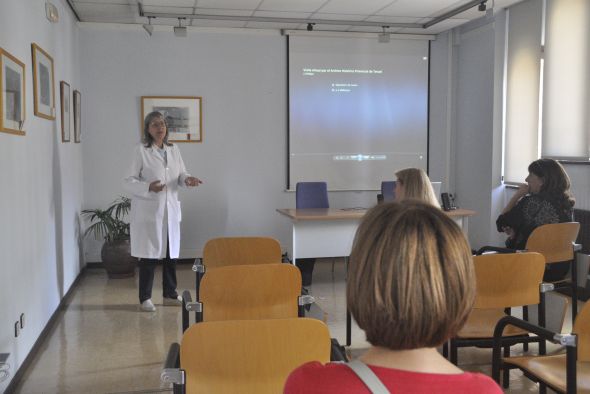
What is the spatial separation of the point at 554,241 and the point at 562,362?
5.44 ft

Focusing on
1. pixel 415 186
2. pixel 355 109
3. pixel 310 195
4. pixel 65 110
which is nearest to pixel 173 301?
pixel 310 195

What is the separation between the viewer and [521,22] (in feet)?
21.0

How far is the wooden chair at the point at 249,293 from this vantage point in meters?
2.61

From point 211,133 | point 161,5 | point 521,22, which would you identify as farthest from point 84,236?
point 521,22

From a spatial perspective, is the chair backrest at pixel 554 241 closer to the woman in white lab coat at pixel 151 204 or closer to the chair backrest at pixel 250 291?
the chair backrest at pixel 250 291

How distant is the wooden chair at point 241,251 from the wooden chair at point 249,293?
0.68 meters

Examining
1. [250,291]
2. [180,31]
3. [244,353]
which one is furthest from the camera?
[180,31]

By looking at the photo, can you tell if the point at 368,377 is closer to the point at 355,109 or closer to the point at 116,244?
the point at 116,244

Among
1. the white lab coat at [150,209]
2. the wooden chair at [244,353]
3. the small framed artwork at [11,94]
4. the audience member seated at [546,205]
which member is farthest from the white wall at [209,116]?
the wooden chair at [244,353]

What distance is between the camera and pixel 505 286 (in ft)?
9.38

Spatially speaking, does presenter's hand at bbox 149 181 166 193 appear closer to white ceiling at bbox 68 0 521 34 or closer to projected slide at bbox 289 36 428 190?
white ceiling at bbox 68 0 521 34

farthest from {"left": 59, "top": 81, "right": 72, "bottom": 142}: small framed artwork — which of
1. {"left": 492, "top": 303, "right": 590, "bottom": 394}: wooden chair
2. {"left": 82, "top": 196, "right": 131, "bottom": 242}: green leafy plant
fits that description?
{"left": 492, "top": 303, "right": 590, "bottom": 394}: wooden chair

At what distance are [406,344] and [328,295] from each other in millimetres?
4696

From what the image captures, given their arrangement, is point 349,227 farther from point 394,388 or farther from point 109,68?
point 394,388
